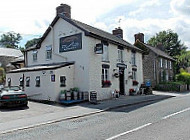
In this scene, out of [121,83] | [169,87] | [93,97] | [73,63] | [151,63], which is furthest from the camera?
[151,63]

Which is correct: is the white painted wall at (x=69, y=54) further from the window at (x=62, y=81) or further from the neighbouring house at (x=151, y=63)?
the neighbouring house at (x=151, y=63)

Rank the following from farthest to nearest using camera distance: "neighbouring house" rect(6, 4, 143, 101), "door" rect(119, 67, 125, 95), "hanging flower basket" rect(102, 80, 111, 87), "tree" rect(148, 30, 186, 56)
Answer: "tree" rect(148, 30, 186, 56) → "door" rect(119, 67, 125, 95) → "hanging flower basket" rect(102, 80, 111, 87) → "neighbouring house" rect(6, 4, 143, 101)

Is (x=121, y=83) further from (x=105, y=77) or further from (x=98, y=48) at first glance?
(x=98, y=48)

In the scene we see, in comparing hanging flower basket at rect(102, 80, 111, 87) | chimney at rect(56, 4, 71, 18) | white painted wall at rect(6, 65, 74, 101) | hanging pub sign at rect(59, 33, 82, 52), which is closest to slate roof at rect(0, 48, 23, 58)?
chimney at rect(56, 4, 71, 18)

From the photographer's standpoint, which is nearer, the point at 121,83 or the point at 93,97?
the point at 93,97

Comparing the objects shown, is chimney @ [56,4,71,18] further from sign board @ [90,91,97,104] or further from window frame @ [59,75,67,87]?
→ sign board @ [90,91,97,104]

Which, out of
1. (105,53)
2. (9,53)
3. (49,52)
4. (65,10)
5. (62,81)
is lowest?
(62,81)

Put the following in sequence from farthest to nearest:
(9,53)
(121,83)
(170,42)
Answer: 1. (170,42)
2. (9,53)
3. (121,83)

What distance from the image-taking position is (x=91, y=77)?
17312mm

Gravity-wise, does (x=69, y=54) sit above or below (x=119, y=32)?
below

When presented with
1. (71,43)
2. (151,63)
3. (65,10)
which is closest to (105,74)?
(71,43)

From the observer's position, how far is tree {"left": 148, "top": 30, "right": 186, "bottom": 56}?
6034 cm

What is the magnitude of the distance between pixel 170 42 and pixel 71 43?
164ft

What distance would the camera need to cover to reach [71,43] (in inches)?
741
